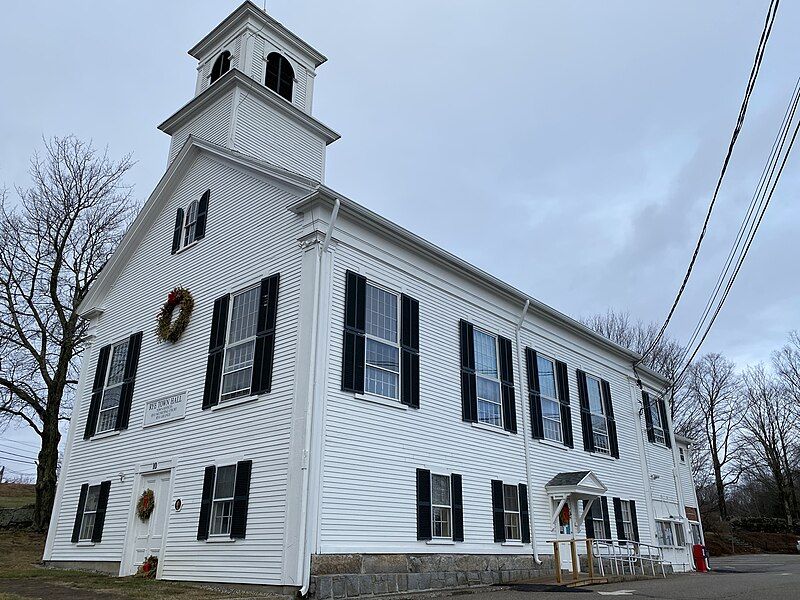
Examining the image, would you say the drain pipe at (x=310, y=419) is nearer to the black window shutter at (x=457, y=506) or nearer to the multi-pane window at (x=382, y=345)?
the multi-pane window at (x=382, y=345)

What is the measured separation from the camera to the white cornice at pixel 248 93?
60.0ft

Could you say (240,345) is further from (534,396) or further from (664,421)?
(664,421)

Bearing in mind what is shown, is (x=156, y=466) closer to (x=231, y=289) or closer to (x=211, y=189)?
(x=231, y=289)

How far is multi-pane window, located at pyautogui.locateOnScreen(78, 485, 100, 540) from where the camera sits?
15328 millimetres

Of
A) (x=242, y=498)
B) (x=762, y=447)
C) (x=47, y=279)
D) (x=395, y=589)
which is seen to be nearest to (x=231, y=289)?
(x=242, y=498)

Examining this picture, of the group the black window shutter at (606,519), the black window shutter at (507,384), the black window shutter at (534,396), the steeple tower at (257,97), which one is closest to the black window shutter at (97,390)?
the steeple tower at (257,97)

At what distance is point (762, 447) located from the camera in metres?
51.6

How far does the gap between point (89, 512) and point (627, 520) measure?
15.3 m

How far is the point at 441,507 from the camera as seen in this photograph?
535 inches

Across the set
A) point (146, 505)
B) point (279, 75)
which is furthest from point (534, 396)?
point (279, 75)

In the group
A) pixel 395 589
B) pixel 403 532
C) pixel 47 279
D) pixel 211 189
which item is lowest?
pixel 395 589

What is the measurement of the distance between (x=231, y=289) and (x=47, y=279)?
579 inches

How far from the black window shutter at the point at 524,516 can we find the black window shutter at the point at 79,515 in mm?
10645

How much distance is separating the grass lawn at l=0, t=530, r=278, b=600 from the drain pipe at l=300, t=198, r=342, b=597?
81cm
